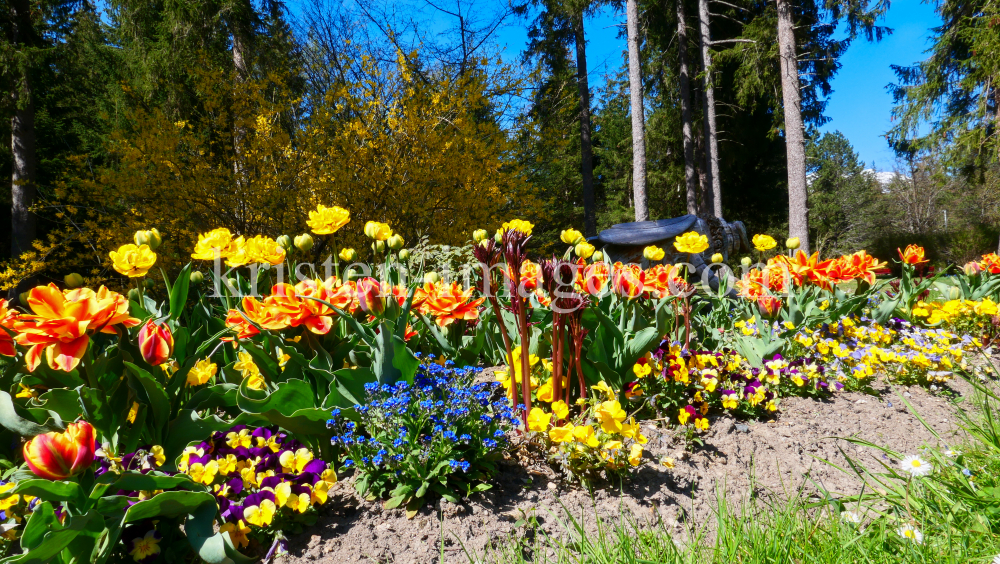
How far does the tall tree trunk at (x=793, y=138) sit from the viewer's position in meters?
7.89

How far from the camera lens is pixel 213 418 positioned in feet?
4.64

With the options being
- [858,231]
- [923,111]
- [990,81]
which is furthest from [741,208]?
[858,231]

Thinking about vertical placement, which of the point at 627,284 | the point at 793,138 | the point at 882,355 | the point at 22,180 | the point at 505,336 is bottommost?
the point at 882,355

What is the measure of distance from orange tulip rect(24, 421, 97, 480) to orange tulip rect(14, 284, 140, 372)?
160 mm

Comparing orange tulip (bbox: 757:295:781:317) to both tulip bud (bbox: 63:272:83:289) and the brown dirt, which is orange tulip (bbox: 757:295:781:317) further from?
tulip bud (bbox: 63:272:83:289)

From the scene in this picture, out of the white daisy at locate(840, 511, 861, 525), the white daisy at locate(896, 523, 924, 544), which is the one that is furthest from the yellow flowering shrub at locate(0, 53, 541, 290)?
the white daisy at locate(896, 523, 924, 544)

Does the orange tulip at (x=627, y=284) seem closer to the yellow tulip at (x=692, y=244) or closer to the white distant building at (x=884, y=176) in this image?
the yellow tulip at (x=692, y=244)

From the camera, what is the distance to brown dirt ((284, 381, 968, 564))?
1.36 m

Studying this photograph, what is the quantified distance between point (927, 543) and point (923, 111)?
42.0 feet

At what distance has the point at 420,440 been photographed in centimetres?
154

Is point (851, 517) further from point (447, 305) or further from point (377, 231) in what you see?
point (377, 231)

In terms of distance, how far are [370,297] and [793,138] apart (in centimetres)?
819

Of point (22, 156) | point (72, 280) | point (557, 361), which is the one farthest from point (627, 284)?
point (22, 156)

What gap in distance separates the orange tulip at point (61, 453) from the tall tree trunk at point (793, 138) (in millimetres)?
8651
